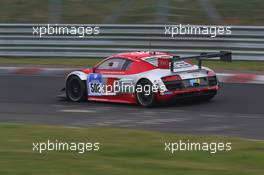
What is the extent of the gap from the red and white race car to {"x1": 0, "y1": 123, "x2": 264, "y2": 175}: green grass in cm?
412

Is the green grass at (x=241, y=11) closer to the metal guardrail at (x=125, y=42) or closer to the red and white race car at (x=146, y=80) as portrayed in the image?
the metal guardrail at (x=125, y=42)

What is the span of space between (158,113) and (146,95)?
0.91m

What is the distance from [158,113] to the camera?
46.0 feet

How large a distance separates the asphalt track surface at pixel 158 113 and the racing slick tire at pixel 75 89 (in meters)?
0.19

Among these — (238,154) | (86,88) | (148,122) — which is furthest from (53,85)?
(238,154)

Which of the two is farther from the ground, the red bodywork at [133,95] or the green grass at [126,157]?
the red bodywork at [133,95]

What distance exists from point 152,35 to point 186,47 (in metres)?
1.10

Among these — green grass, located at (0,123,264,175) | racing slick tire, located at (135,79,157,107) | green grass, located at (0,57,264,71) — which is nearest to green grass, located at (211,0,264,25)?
green grass, located at (0,57,264,71)

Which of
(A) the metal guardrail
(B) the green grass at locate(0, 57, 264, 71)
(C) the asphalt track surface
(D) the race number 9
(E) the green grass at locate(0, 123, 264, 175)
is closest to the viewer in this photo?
(E) the green grass at locate(0, 123, 264, 175)

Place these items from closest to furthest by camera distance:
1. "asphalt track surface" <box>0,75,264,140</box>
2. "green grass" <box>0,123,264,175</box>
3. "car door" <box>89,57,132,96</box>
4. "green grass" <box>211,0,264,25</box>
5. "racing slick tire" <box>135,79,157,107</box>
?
"green grass" <box>0,123,264,175</box> < "asphalt track surface" <box>0,75,264,140</box> < "racing slick tire" <box>135,79,157,107</box> < "car door" <box>89,57,132,96</box> < "green grass" <box>211,0,264,25</box>

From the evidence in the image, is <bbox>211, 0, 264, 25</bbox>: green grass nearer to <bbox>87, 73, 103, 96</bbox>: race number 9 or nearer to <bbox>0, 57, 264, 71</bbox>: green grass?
<bbox>0, 57, 264, 71</bbox>: green grass

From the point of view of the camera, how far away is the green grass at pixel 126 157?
7.82 metres

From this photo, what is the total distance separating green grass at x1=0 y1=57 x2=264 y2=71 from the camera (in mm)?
20894

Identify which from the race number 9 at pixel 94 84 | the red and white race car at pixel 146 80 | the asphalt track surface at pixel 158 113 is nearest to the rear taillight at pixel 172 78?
the red and white race car at pixel 146 80
